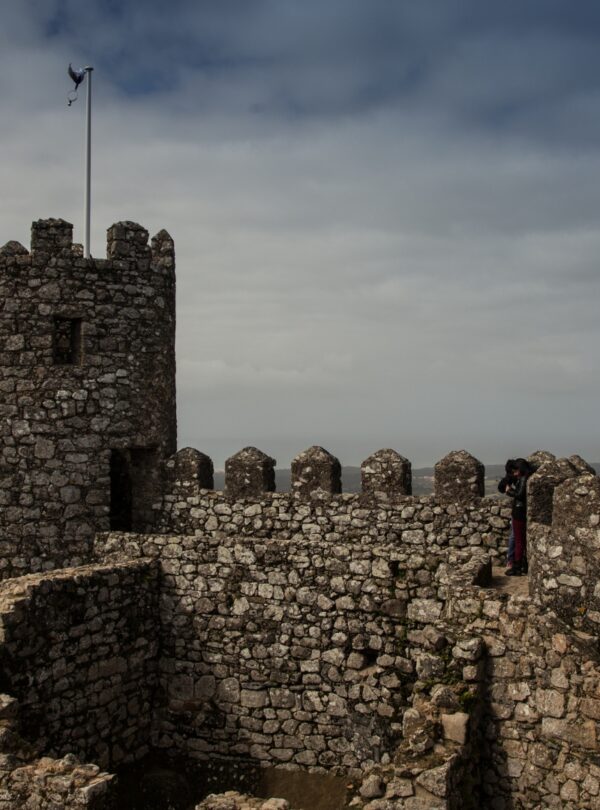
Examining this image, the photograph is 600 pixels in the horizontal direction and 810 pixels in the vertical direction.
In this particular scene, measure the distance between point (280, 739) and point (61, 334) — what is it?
6.70m

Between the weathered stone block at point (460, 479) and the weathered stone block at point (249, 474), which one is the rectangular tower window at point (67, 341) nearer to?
the weathered stone block at point (249, 474)

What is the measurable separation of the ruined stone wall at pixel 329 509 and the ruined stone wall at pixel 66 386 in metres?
0.68

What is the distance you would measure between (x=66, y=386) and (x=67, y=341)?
0.76m

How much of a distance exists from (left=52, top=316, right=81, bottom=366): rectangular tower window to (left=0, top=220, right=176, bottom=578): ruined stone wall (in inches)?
0.6

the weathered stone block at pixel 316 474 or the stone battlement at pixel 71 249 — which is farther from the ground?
the stone battlement at pixel 71 249

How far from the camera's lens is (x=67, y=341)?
13.3m

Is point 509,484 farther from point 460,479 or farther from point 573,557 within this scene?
point 573,557

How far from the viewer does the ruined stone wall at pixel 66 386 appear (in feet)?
42.4

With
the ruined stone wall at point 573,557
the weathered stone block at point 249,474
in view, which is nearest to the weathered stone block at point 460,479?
the weathered stone block at point 249,474

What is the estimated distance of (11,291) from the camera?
13078 millimetres

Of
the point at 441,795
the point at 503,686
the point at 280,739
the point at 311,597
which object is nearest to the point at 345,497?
the point at 311,597

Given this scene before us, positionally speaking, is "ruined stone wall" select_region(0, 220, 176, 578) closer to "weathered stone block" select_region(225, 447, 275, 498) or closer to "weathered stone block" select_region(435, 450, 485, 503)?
"weathered stone block" select_region(225, 447, 275, 498)

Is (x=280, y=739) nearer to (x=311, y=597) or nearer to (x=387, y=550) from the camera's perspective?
(x=311, y=597)

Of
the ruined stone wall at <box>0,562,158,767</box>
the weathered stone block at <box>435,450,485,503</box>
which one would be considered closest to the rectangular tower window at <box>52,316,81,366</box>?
the ruined stone wall at <box>0,562,158,767</box>
